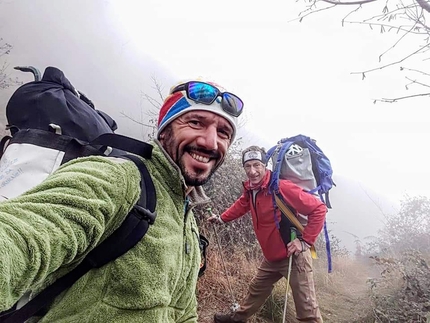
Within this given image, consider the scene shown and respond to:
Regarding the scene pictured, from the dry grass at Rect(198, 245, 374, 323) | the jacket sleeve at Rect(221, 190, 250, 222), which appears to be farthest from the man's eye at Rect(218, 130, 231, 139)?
the dry grass at Rect(198, 245, 374, 323)

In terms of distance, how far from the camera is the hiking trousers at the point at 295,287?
3262 millimetres

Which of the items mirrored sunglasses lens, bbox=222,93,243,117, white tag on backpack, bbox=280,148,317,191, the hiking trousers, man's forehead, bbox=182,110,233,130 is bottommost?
the hiking trousers

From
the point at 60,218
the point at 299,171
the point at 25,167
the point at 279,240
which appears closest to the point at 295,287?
the point at 279,240

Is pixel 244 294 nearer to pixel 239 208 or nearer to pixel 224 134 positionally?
pixel 239 208

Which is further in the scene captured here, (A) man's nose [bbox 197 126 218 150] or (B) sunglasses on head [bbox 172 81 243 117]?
(B) sunglasses on head [bbox 172 81 243 117]

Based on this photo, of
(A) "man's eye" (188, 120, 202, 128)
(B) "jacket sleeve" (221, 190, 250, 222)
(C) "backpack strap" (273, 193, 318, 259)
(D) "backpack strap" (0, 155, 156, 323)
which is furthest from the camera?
(B) "jacket sleeve" (221, 190, 250, 222)

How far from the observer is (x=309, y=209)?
326 centimetres

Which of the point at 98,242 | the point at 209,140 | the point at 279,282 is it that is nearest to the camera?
the point at 98,242

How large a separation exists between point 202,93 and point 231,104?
0.15 meters

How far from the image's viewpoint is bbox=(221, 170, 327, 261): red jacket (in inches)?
128

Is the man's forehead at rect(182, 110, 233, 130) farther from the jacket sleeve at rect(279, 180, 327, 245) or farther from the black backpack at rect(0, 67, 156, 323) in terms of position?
the jacket sleeve at rect(279, 180, 327, 245)

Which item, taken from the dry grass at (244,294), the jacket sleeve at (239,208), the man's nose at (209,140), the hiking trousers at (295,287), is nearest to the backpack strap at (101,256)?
the man's nose at (209,140)

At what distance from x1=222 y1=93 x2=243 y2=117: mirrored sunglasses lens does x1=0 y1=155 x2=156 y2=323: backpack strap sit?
0.66m

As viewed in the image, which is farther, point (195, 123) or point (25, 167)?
point (195, 123)
